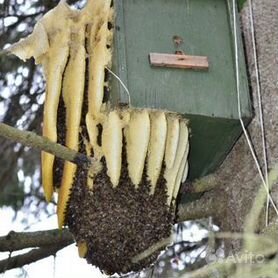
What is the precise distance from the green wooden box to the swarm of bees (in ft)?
0.15

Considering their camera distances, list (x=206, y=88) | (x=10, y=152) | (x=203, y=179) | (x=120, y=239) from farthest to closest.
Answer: (x=10, y=152) → (x=203, y=179) → (x=206, y=88) → (x=120, y=239)

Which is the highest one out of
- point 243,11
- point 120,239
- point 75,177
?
point 243,11

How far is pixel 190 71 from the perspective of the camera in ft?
7.48

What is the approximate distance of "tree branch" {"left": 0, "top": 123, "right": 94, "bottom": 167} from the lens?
1.95 metres

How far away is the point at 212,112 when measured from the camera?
224 cm

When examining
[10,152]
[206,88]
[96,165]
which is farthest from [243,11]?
[10,152]

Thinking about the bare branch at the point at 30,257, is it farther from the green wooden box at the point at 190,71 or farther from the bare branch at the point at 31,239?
the green wooden box at the point at 190,71

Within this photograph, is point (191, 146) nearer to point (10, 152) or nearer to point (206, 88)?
point (206, 88)

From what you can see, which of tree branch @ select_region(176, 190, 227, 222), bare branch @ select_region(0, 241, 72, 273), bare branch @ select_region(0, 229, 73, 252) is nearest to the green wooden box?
tree branch @ select_region(176, 190, 227, 222)

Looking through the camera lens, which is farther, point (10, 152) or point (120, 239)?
point (10, 152)

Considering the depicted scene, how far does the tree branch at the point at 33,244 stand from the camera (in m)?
2.57

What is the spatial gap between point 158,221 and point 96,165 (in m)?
0.24

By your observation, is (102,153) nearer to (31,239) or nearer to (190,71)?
(190,71)

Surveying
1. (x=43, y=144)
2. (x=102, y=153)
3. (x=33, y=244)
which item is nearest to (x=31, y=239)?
(x=33, y=244)
